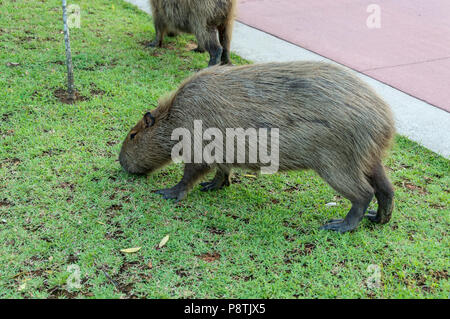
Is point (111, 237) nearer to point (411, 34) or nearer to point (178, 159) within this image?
point (178, 159)

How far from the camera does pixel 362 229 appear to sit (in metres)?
3.66

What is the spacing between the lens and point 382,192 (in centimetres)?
352

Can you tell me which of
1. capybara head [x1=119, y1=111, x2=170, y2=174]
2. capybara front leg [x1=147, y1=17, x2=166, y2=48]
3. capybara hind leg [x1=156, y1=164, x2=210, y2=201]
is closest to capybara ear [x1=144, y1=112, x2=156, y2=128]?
capybara head [x1=119, y1=111, x2=170, y2=174]

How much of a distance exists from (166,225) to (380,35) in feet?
17.2

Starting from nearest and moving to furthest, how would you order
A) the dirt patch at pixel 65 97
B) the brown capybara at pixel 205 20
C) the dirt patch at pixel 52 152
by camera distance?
the dirt patch at pixel 52 152
the dirt patch at pixel 65 97
the brown capybara at pixel 205 20

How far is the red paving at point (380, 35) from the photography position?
605 centimetres

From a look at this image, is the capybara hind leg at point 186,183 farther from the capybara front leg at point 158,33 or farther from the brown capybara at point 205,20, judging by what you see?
the capybara front leg at point 158,33

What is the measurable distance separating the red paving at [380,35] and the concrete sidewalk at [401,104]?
0.18 m

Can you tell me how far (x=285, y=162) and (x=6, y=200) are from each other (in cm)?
221

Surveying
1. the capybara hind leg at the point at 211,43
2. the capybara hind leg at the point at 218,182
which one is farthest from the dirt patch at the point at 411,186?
the capybara hind leg at the point at 211,43

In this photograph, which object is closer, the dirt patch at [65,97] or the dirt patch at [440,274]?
the dirt patch at [440,274]

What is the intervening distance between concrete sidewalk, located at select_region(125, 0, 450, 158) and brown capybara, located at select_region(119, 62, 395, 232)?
1577 mm

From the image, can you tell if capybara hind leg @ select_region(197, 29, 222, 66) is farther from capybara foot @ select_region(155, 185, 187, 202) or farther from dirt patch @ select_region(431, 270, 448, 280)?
dirt patch @ select_region(431, 270, 448, 280)
